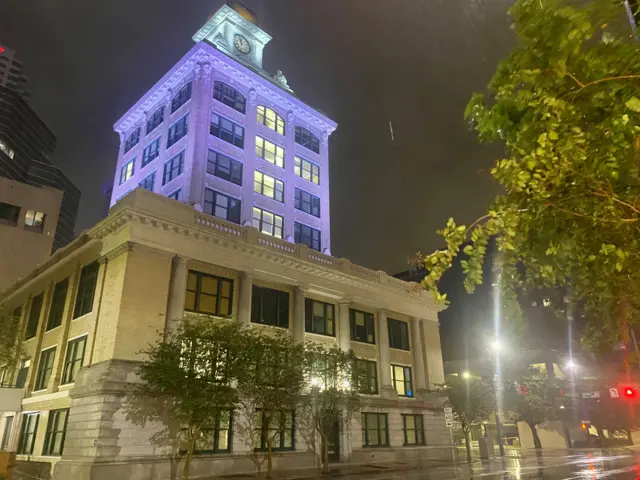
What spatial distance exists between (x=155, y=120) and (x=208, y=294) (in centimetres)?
2424

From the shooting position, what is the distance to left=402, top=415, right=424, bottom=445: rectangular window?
121ft

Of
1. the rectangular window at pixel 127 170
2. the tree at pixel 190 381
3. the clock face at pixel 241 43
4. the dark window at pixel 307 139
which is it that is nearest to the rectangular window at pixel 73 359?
the tree at pixel 190 381

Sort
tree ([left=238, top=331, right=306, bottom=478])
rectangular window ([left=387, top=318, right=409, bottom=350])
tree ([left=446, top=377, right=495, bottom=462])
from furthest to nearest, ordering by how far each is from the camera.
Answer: rectangular window ([left=387, top=318, right=409, bottom=350])
tree ([left=446, top=377, right=495, bottom=462])
tree ([left=238, top=331, right=306, bottom=478])

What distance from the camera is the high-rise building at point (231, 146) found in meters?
38.7

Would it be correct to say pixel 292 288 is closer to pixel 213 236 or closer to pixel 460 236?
pixel 213 236

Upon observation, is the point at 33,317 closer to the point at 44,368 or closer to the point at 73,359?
the point at 44,368

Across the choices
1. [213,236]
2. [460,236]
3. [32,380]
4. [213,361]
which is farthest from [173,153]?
[460,236]

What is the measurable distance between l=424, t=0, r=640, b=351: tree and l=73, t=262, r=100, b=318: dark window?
2681 cm

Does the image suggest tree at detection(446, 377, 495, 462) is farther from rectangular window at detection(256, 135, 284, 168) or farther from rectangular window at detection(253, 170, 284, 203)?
rectangular window at detection(256, 135, 284, 168)

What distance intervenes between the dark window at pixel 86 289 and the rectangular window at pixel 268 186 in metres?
15.5

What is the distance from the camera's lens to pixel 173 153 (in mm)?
40188

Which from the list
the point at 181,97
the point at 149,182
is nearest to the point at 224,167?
the point at 149,182

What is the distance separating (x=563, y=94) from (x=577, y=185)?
42.8 inches

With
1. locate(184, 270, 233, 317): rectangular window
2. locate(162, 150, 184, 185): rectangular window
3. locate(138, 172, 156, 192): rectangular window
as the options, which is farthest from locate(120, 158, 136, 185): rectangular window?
locate(184, 270, 233, 317): rectangular window
